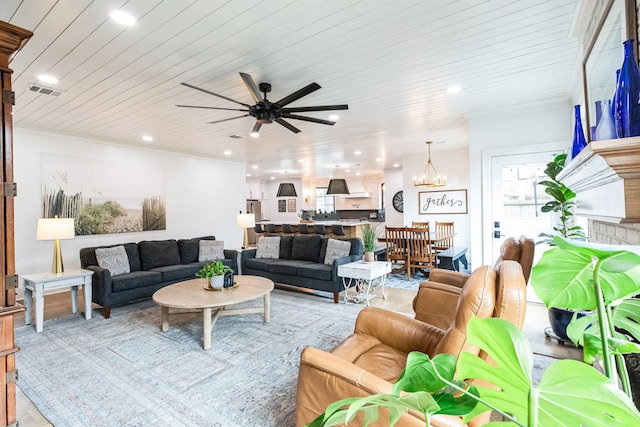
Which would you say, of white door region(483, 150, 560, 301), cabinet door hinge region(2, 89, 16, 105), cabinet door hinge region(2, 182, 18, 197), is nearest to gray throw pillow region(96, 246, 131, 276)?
cabinet door hinge region(2, 182, 18, 197)

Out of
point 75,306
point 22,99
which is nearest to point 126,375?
point 75,306

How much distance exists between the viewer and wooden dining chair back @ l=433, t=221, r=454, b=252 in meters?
6.12

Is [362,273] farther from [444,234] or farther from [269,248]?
[444,234]

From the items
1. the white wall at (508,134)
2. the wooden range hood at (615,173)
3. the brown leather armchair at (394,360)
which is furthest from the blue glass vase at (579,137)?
the white wall at (508,134)

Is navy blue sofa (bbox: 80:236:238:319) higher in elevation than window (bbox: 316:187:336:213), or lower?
lower

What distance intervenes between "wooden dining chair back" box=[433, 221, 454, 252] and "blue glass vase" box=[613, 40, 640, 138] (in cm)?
494

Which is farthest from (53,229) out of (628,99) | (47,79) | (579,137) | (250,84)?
(579,137)

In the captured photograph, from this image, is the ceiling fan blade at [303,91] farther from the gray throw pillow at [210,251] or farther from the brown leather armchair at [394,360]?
the gray throw pillow at [210,251]

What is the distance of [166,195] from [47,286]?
310cm

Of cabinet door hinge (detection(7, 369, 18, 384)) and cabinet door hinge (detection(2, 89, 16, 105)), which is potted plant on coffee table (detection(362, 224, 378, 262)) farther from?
cabinet door hinge (detection(2, 89, 16, 105))

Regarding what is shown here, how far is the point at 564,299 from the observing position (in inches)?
21.9

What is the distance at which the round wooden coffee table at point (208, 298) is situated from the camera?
9.90 feet

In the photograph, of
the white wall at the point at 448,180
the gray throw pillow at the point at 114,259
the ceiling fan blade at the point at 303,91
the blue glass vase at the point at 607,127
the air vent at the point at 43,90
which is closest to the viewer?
the blue glass vase at the point at 607,127

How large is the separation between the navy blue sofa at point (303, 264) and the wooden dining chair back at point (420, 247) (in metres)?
1.14
